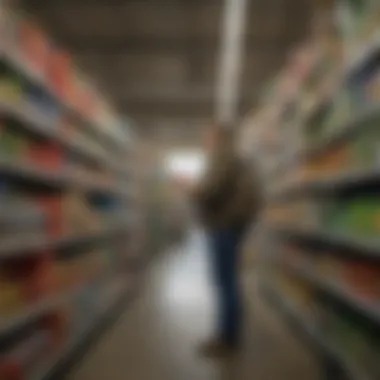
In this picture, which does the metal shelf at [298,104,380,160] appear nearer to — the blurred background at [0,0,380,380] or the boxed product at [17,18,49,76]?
the blurred background at [0,0,380,380]

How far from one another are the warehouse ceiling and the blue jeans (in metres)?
4.65

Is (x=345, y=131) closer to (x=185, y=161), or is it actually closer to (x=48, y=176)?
(x=48, y=176)

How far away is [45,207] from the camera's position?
372cm

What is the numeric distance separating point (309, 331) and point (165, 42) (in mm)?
7382

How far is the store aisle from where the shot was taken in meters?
3.94

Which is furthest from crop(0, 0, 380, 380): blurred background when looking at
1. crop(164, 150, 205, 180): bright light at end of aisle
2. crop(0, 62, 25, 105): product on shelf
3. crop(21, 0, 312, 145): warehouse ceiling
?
crop(164, 150, 205, 180): bright light at end of aisle

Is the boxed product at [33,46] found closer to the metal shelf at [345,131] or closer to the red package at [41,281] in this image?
the red package at [41,281]

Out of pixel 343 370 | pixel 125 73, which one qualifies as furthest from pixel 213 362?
pixel 125 73

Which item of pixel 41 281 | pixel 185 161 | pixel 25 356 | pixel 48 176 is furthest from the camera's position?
pixel 185 161

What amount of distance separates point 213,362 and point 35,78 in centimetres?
196

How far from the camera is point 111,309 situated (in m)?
6.03

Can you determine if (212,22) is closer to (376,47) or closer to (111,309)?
(111,309)

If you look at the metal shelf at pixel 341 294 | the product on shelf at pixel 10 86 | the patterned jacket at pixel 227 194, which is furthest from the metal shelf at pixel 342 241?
the product on shelf at pixel 10 86

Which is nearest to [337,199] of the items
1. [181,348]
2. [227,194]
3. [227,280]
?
[227,194]
